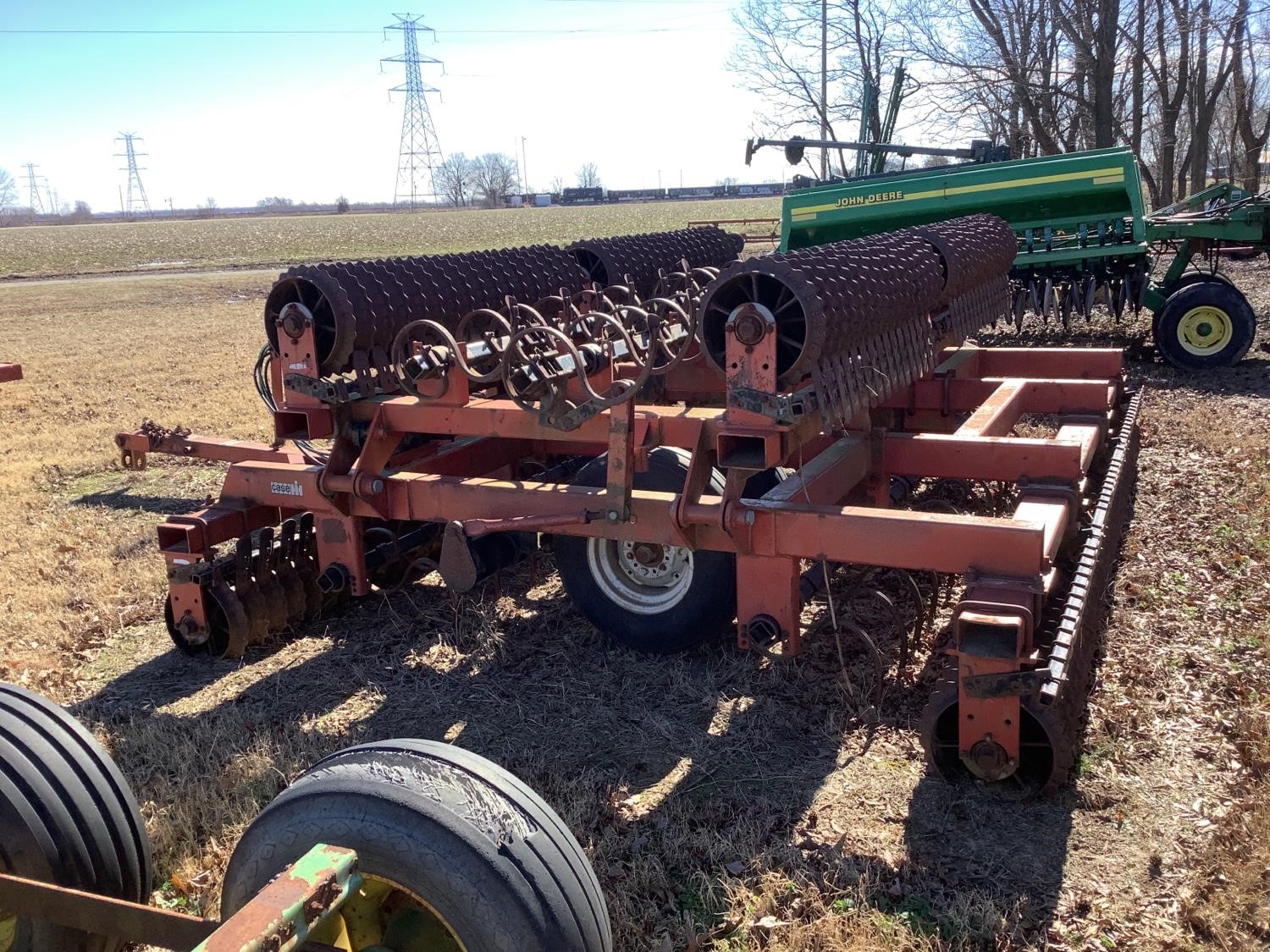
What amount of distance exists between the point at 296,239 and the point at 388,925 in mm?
53576

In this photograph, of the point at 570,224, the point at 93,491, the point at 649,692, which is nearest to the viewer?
the point at 649,692

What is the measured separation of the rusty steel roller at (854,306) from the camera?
12.3 ft

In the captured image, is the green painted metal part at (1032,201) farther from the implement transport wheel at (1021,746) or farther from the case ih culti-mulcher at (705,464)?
the implement transport wheel at (1021,746)

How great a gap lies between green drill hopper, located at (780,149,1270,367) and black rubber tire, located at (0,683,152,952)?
32.7 ft

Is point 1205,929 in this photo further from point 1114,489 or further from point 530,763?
point 1114,489

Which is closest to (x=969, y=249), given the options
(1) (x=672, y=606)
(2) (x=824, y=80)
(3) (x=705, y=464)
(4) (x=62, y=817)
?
(3) (x=705, y=464)

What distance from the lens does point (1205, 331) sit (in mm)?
10125

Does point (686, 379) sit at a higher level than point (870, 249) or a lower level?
lower

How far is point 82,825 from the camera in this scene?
2.56 metres

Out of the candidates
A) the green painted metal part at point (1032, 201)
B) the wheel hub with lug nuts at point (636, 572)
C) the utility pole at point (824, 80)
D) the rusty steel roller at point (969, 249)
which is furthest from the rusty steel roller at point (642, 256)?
the utility pole at point (824, 80)

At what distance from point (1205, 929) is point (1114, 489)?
2425 millimetres

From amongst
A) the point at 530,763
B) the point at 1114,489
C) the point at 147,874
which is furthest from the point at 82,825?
the point at 1114,489

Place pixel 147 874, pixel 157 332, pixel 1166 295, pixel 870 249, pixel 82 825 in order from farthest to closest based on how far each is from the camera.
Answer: pixel 157 332, pixel 1166 295, pixel 870 249, pixel 147 874, pixel 82 825

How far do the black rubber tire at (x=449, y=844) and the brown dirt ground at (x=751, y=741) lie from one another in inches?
39.7
